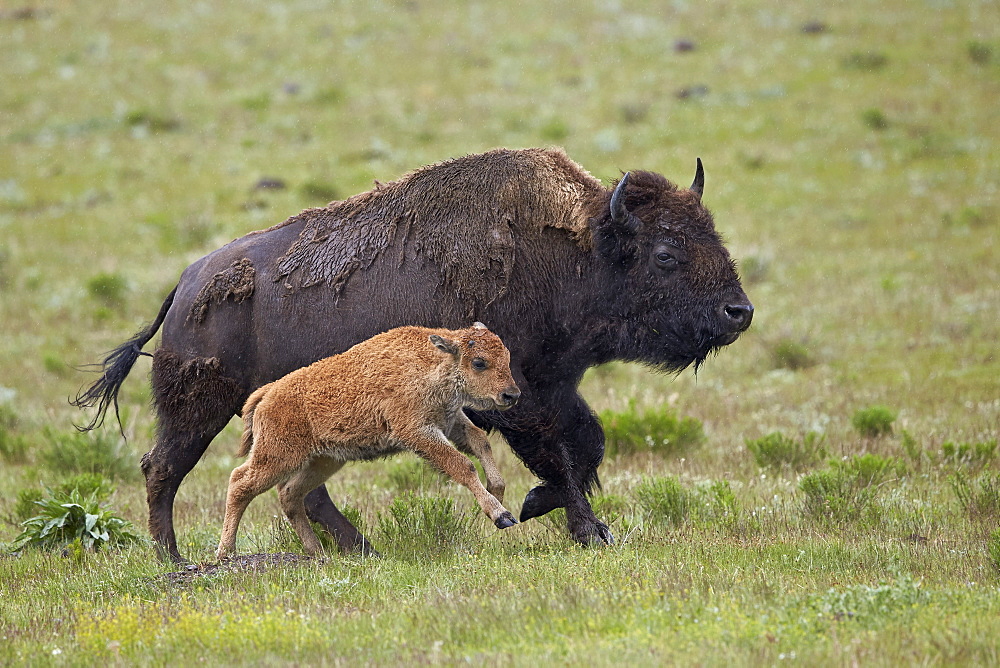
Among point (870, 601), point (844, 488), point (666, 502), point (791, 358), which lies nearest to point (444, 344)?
point (666, 502)

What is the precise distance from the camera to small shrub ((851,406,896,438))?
9961 millimetres

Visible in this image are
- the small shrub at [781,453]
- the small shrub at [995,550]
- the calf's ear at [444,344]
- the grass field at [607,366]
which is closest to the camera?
the grass field at [607,366]

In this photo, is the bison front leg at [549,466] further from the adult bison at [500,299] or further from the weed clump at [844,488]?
the weed clump at [844,488]

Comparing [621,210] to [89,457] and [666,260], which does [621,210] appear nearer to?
[666,260]

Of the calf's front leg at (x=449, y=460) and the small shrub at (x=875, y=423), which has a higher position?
the calf's front leg at (x=449, y=460)

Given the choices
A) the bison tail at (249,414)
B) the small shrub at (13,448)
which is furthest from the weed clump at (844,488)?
A: the small shrub at (13,448)

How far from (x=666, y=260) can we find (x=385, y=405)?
2.06 metres

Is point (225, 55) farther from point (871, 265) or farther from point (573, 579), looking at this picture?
point (573, 579)

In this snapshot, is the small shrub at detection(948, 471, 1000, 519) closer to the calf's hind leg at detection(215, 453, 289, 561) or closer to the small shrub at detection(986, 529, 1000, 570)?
the small shrub at detection(986, 529, 1000, 570)

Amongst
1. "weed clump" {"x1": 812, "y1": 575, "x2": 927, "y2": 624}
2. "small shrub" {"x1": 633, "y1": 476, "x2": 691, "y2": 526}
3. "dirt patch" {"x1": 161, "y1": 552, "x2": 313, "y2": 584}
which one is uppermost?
"weed clump" {"x1": 812, "y1": 575, "x2": 927, "y2": 624}

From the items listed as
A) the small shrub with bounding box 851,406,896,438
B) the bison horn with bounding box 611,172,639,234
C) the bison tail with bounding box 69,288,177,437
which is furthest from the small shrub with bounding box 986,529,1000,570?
the bison tail with bounding box 69,288,177,437

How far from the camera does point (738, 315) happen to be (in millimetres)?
6672

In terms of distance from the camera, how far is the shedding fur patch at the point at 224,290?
23.1 feet

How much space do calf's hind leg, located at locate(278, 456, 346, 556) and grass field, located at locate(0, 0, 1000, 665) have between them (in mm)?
392
